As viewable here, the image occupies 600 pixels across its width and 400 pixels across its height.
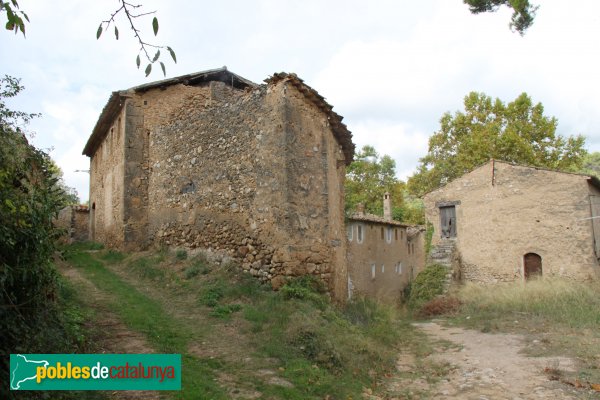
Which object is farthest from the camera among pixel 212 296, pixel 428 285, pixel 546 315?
pixel 428 285

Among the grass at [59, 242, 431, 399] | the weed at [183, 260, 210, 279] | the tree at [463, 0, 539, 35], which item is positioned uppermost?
the tree at [463, 0, 539, 35]

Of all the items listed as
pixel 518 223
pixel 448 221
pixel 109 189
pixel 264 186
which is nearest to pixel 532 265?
pixel 518 223

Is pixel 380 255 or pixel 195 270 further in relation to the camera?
pixel 380 255

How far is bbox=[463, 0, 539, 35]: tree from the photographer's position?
9.38 metres

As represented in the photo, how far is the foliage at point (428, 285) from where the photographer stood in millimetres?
17141

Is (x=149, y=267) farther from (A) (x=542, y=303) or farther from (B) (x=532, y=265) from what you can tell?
(B) (x=532, y=265)

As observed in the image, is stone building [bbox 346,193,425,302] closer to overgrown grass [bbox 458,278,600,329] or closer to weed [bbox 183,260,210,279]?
overgrown grass [bbox 458,278,600,329]

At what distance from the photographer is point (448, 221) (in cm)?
1956

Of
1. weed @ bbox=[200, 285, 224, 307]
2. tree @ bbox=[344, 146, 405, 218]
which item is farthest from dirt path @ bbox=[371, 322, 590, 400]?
tree @ bbox=[344, 146, 405, 218]

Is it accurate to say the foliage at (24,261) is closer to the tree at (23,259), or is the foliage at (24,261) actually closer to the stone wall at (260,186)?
the tree at (23,259)

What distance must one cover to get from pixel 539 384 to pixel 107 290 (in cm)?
848

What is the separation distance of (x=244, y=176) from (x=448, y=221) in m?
12.6

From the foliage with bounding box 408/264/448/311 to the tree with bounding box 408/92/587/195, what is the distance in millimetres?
11916

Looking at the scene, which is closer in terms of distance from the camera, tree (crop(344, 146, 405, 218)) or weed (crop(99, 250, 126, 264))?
weed (crop(99, 250, 126, 264))
